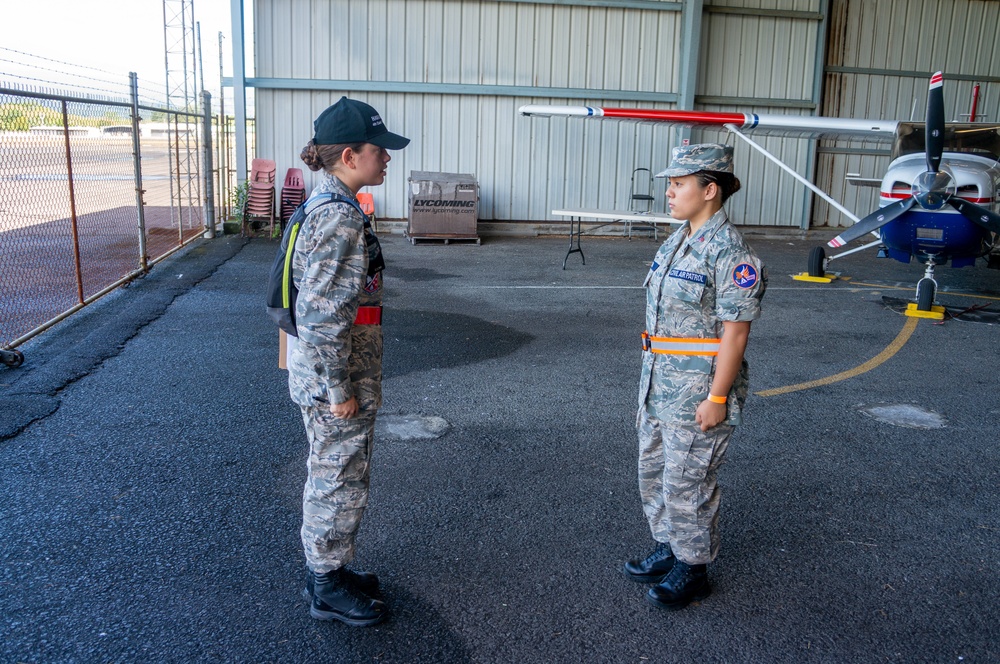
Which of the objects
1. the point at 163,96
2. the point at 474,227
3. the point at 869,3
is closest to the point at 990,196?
the point at 474,227

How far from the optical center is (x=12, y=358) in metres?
5.97

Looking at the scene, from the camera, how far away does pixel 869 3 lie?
661 inches

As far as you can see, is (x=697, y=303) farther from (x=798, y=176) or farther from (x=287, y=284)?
(x=798, y=176)

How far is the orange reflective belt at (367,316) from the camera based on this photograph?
294 cm

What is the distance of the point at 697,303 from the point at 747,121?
963cm

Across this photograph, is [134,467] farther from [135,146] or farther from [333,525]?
[135,146]

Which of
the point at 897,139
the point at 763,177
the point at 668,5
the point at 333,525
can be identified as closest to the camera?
the point at 333,525

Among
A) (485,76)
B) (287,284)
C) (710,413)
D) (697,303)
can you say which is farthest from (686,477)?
(485,76)

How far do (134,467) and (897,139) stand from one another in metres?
10.1

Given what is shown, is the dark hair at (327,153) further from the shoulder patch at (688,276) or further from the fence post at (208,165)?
the fence post at (208,165)

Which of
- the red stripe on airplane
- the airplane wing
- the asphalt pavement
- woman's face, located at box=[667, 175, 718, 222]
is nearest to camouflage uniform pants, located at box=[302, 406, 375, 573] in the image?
the asphalt pavement

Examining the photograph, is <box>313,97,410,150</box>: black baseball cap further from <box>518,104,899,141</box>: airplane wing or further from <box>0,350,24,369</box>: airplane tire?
<box>518,104,899,141</box>: airplane wing

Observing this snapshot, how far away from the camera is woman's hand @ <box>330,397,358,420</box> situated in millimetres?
2799

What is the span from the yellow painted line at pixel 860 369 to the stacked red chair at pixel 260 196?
10686 millimetres
